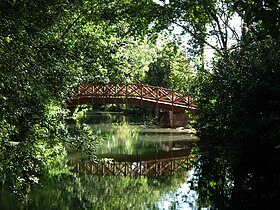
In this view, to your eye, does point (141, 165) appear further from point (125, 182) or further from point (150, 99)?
point (150, 99)

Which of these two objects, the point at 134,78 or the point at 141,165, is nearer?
the point at 134,78

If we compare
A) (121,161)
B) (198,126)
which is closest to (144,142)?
(121,161)

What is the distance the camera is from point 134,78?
6.99m

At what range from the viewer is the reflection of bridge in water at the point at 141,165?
1146 cm

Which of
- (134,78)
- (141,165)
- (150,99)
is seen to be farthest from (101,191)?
(150,99)

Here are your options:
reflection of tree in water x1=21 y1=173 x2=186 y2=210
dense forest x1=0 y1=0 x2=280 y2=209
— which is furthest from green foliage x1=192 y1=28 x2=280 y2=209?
reflection of tree in water x1=21 y1=173 x2=186 y2=210

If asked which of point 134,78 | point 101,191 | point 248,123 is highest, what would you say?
point 134,78

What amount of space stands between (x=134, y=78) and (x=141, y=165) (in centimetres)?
607

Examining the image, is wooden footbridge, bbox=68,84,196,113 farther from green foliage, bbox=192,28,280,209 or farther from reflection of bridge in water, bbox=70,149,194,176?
green foliage, bbox=192,28,280,209

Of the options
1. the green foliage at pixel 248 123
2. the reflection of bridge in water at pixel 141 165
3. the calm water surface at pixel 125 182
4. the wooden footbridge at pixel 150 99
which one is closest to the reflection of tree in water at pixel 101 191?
the calm water surface at pixel 125 182

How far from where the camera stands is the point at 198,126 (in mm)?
9977

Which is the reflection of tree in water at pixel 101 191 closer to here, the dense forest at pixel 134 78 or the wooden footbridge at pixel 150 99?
the dense forest at pixel 134 78

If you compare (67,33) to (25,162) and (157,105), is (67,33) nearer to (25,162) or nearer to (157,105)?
(25,162)

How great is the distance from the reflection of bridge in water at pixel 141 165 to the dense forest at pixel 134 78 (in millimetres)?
965
